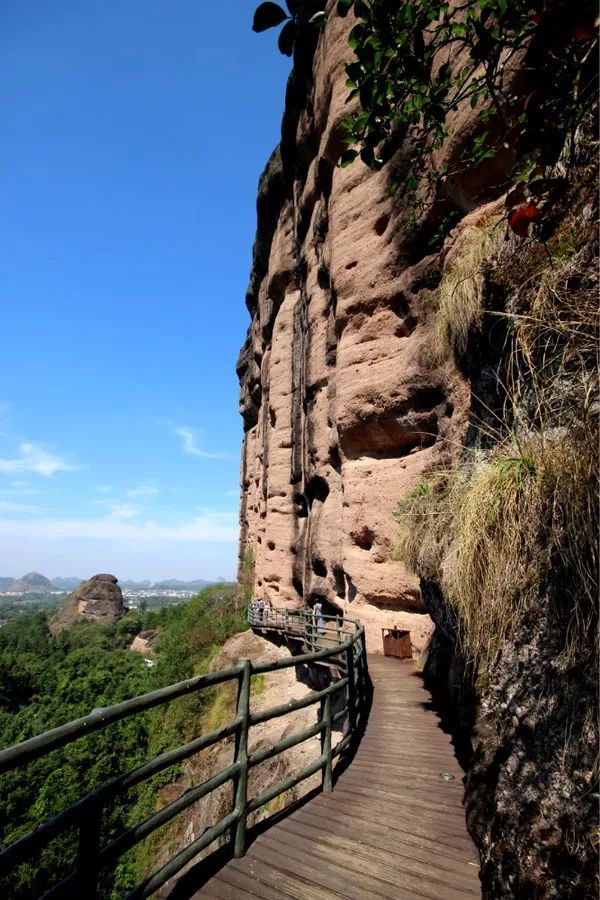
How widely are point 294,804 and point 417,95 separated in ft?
16.9

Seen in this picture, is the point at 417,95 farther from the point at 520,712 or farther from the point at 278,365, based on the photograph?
the point at 278,365

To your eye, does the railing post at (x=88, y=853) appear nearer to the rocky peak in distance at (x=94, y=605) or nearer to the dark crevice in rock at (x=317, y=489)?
the dark crevice in rock at (x=317, y=489)

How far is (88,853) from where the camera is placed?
214cm

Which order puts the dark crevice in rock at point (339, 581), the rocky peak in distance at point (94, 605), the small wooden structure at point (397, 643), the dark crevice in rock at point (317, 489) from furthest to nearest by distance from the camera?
1. the rocky peak in distance at point (94, 605)
2. the dark crevice in rock at point (317, 489)
3. the dark crevice in rock at point (339, 581)
4. the small wooden structure at point (397, 643)

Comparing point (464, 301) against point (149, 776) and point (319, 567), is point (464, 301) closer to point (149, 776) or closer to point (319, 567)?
point (149, 776)

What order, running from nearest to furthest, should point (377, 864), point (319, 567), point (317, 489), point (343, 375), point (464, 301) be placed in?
point (377, 864), point (464, 301), point (343, 375), point (319, 567), point (317, 489)

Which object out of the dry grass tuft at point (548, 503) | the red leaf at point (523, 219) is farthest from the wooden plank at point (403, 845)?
the red leaf at point (523, 219)

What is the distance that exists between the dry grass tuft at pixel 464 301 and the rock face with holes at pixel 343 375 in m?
Result: 1.38

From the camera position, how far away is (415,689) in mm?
7254

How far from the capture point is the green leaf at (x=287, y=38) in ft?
7.02

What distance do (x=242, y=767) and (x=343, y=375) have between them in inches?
441

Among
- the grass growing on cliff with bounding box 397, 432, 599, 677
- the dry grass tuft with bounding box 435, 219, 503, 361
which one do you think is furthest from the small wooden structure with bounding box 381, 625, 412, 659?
the grass growing on cliff with bounding box 397, 432, 599, 677

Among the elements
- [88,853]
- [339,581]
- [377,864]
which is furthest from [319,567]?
[88,853]

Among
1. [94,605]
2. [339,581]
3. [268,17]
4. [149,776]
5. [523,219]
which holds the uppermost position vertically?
[268,17]
